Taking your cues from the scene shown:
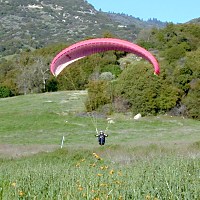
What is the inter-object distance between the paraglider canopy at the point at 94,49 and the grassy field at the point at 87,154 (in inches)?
106

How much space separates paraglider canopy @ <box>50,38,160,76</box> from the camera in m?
12.5

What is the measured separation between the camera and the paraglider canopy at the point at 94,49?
41.1 ft

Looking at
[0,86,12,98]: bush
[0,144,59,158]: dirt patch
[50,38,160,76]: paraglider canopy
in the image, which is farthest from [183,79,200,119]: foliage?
[0,86,12,98]: bush

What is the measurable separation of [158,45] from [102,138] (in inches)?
2320

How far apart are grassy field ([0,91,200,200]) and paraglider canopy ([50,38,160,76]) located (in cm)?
268

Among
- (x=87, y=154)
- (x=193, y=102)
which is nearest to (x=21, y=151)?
(x=87, y=154)

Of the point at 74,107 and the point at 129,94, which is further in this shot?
the point at 74,107

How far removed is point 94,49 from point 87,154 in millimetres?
5217

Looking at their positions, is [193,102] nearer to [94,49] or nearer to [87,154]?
[87,154]

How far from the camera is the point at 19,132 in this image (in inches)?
1517

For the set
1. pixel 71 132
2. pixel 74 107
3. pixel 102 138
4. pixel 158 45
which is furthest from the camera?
pixel 158 45

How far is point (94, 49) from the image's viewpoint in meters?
13.6

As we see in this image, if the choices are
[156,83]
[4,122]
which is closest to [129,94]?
[156,83]

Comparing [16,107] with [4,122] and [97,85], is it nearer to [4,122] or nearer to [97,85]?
[4,122]
